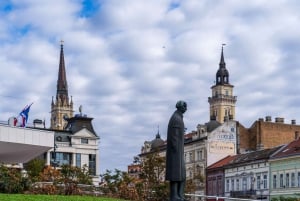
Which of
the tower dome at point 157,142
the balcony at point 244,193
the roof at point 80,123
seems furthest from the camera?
the tower dome at point 157,142

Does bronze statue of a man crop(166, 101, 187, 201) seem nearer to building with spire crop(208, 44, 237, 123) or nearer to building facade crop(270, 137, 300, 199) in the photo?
building facade crop(270, 137, 300, 199)

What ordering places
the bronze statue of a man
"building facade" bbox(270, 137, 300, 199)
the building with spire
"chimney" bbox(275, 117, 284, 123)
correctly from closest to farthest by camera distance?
the bronze statue of a man < "building facade" bbox(270, 137, 300, 199) < "chimney" bbox(275, 117, 284, 123) < the building with spire

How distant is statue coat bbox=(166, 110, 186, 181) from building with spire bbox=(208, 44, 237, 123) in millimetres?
126830

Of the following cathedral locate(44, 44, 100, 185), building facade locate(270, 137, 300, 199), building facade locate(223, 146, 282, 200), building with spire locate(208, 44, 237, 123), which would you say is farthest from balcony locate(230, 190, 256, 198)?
building with spire locate(208, 44, 237, 123)

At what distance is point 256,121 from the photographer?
295 feet

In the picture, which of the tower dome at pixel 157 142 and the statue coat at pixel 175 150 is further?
the tower dome at pixel 157 142

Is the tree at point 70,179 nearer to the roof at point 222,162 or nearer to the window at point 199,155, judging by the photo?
the roof at point 222,162

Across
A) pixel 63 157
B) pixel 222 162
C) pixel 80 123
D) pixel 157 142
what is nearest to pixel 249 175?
pixel 222 162

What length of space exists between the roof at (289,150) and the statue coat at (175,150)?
51.0 m

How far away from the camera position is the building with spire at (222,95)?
146m

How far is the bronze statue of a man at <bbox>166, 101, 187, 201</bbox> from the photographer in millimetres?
18312

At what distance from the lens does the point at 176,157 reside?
18469mm

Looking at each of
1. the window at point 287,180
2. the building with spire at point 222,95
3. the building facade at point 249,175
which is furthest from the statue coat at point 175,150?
the building with spire at point 222,95

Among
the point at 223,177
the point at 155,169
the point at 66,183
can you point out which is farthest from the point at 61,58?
the point at 66,183
